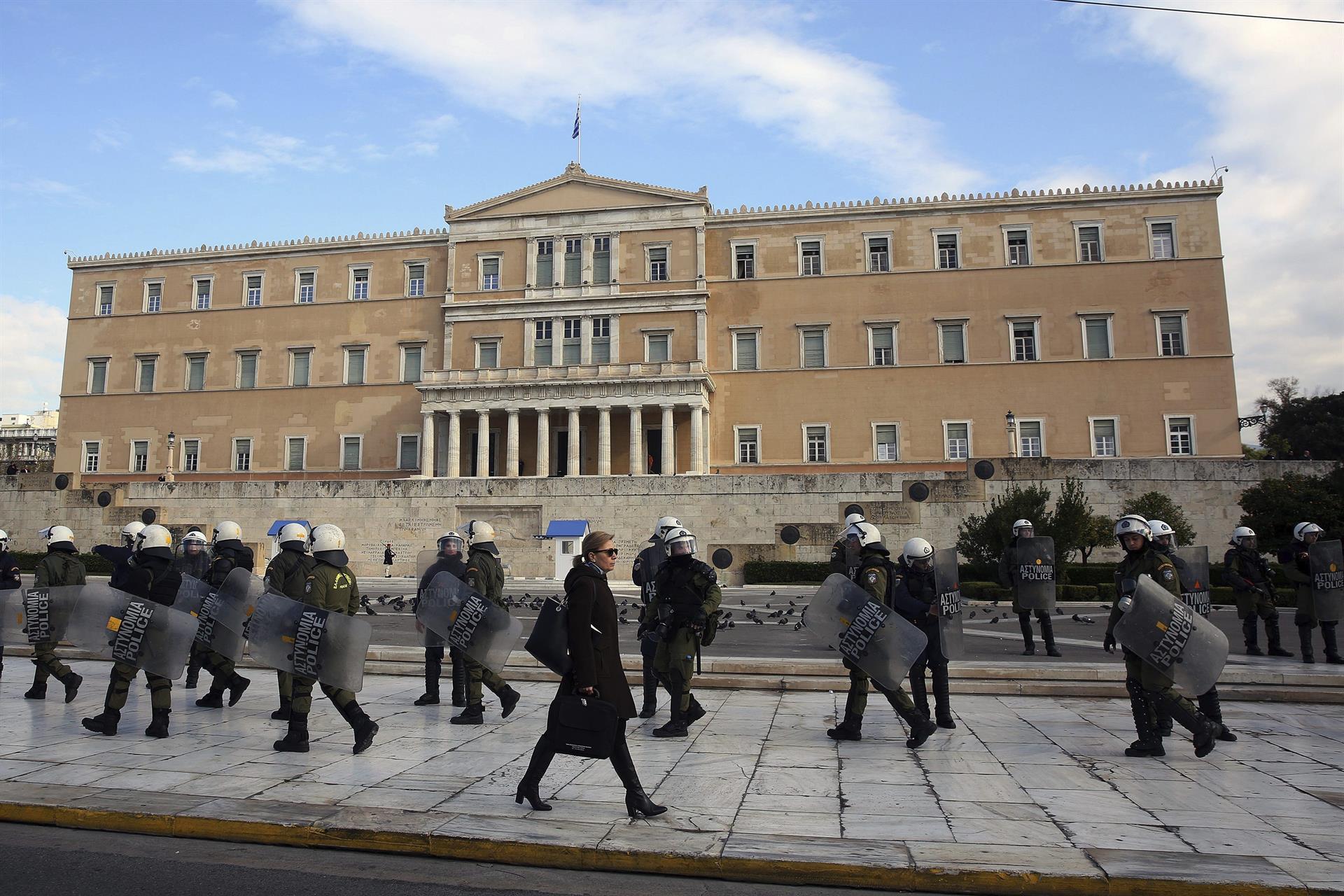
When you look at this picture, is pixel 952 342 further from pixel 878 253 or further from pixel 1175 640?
pixel 1175 640

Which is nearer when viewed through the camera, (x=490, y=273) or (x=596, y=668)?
(x=596, y=668)

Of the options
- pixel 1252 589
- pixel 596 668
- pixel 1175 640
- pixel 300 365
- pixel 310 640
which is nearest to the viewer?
pixel 596 668

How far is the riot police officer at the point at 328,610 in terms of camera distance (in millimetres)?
7547

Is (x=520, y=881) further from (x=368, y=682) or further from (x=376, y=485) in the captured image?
(x=376, y=485)

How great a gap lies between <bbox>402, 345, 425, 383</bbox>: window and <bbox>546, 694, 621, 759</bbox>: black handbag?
4537 centimetres

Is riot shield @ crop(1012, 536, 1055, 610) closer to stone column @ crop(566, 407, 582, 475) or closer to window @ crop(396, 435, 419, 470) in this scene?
stone column @ crop(566, 407, 582, 475)

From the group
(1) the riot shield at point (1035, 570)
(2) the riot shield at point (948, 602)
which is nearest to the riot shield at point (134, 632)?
(2) the riot shield at point (948, 602)

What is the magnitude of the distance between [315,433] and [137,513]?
42.6 feet

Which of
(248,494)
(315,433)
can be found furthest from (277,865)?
(315,433)

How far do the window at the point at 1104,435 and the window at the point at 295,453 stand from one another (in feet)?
133

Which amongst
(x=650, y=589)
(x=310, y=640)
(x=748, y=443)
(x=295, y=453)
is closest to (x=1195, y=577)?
(x=650, y=589)

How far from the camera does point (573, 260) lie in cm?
4762

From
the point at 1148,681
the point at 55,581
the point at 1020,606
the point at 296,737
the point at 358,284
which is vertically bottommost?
the point at 296,737

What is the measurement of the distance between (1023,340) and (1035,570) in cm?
3377
